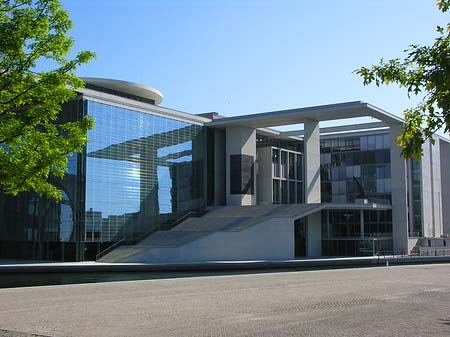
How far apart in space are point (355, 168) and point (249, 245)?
22.8 m

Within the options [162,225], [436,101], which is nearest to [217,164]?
[162,225]

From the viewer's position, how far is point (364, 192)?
6369 centimetres

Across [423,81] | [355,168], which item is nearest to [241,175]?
[355,168]

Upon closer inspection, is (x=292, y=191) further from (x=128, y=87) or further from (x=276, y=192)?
(x=128, y=87)

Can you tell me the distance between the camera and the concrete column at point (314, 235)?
169ft

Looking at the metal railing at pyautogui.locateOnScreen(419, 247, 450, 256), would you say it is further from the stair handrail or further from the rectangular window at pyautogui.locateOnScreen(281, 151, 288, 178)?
the stair handrail

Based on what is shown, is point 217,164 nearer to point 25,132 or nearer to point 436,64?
point 25,132

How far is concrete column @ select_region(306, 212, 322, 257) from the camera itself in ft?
169

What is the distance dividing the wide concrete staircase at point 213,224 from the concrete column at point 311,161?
3.39m

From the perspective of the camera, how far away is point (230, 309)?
14.4 m

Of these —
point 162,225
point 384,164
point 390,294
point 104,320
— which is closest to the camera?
point 104,320

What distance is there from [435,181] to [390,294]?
5152 cm

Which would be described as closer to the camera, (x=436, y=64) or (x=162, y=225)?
(x=436, y=64)

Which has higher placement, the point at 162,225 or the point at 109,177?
the point at 109,177
